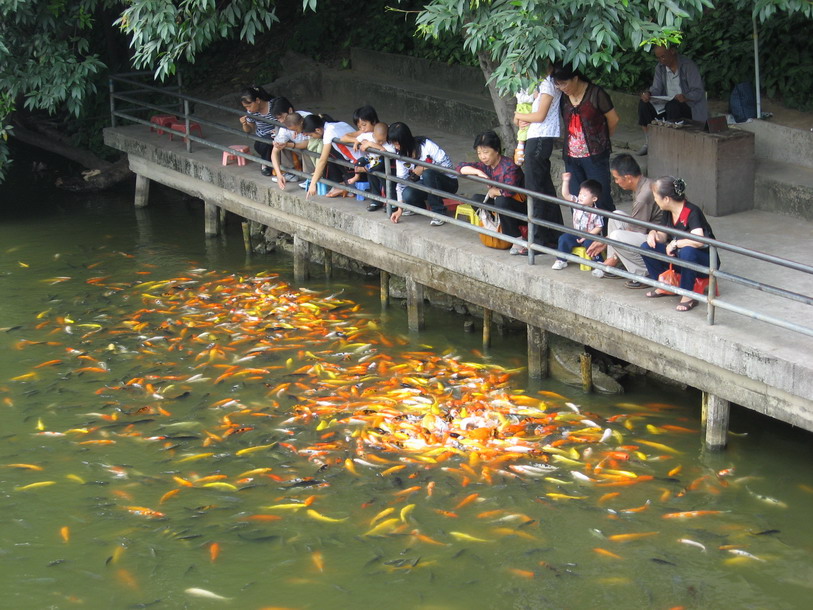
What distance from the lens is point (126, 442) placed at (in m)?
9.46

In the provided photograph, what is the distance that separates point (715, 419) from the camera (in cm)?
864

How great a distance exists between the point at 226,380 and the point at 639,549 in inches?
183

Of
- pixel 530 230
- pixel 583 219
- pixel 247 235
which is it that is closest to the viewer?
pixel 583 219

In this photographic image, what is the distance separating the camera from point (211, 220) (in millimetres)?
15117

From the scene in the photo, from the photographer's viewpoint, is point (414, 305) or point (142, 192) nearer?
point (414, 305)

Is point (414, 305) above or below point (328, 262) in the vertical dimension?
below

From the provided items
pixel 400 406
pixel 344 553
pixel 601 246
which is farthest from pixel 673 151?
pixel 344 553

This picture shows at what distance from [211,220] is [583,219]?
6.99 m

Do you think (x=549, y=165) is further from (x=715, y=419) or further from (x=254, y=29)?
(x=254, y=29)

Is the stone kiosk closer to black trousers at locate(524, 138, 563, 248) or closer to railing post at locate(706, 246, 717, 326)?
black trousers at locate(524, 138, 563, 248)

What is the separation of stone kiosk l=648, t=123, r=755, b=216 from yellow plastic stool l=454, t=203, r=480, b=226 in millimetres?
2181

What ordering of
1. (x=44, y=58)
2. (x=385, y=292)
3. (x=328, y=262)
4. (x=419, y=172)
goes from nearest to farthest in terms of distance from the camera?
(x=419, y=172) → (x=385, y=292) → (x=328, y=262) → (x=44, y=58)

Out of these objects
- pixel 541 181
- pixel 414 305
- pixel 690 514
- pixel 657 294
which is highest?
pixel 541 181

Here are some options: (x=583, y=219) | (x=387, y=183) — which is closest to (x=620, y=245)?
(x=583, y=219)
